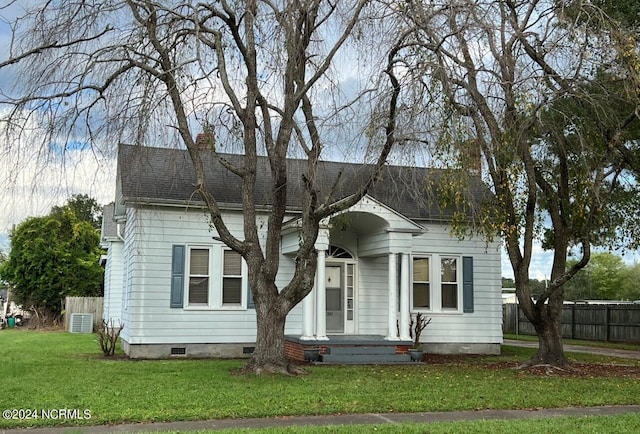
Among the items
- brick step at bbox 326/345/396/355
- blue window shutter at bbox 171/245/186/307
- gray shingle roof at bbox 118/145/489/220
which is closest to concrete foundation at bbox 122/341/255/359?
blue window shutter at bbox 171/245/186/307

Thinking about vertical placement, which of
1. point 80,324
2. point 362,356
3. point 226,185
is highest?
point 226,185

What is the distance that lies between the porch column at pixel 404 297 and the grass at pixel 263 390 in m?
1.81

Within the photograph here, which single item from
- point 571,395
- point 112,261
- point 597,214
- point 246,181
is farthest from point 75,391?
point 112,261

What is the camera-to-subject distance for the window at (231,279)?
17109 mm

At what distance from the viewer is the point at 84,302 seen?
2950 cm

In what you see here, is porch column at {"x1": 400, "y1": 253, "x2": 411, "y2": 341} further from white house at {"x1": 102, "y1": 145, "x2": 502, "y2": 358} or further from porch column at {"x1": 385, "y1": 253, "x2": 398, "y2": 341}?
porch column at {"x1": 385, "y1": 253, "x2": 398, "y2": 341}

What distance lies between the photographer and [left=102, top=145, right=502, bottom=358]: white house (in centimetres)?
1623

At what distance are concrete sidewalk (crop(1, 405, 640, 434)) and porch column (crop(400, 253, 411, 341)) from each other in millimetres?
7147

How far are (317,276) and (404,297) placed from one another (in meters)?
2.43

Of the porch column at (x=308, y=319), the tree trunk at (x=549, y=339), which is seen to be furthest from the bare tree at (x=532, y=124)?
the porch column at (x=308, y=319)

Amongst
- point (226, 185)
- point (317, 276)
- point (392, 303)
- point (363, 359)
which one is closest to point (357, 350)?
point (363, 359)

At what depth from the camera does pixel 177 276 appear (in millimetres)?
16531

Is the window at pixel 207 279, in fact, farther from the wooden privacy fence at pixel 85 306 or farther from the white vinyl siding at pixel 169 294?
the wooden privacy fence at pixel 85 306

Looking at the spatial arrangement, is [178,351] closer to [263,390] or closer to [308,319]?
[308,319]
